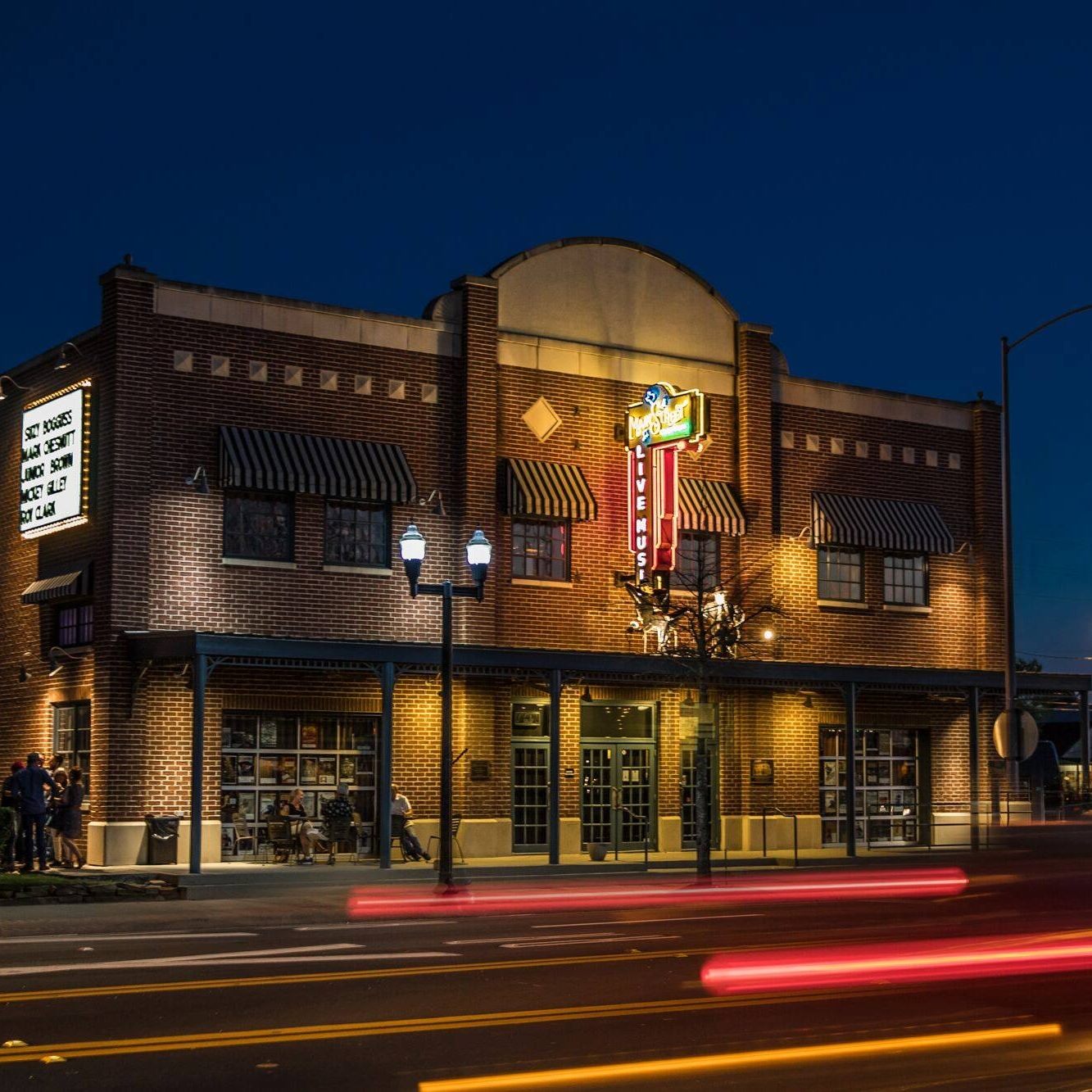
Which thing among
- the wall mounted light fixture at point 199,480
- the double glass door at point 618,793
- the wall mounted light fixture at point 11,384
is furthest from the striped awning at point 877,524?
the wall mounted light fixture at point 11,384

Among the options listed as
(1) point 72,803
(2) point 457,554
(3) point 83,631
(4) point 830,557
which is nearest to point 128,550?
(3) point 83,631

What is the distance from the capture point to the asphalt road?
34.3 ft

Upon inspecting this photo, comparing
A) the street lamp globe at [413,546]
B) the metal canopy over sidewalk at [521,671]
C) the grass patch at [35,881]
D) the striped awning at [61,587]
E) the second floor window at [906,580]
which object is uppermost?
the second floor window at [906,580]

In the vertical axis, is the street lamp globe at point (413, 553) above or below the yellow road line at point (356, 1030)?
above

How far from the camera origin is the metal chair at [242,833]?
1156 inches

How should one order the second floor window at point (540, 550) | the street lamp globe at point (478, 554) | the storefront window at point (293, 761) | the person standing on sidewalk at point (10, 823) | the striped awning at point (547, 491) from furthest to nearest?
the second floor window at point (540, 550)
the striped awning at point (547, 491)
the storefront window at point (293, 761)
the street lamp globe at point (478, 554)
the person standing on sidewalk at point (10, 823)

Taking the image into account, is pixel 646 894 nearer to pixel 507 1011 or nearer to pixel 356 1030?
Result: pixel 507 1011

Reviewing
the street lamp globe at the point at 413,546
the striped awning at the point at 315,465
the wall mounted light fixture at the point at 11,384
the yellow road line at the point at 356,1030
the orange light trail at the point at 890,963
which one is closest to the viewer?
the yellow road line at the point at 356,1030

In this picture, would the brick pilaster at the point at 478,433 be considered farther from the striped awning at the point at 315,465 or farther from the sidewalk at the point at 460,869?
the sidewalk at the point at 460,869

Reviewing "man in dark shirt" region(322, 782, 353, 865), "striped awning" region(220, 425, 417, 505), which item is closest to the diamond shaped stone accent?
"striped awning" region(220, 425, 417, 505)

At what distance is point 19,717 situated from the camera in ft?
106

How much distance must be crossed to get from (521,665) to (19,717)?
378 inches

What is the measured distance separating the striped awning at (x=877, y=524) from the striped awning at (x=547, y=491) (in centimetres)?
543

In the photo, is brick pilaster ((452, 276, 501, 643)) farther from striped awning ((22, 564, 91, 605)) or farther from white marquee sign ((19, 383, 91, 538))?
white marquee sign ((19, 383, 91, 538))
